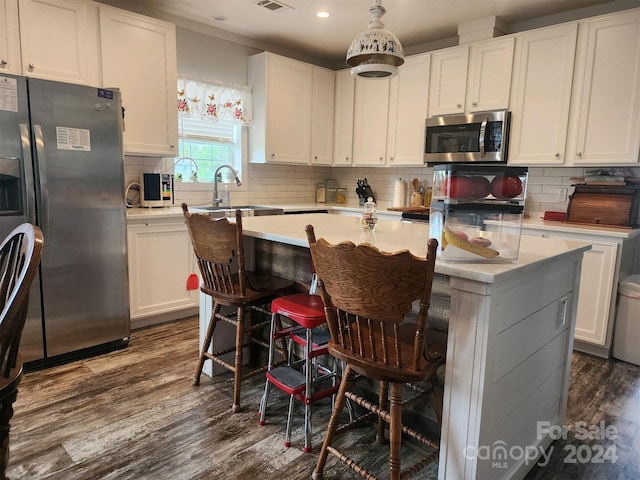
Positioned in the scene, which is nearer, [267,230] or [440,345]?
[440,345]

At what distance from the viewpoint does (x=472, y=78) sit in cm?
371


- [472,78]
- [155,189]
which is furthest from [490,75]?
[155,189]

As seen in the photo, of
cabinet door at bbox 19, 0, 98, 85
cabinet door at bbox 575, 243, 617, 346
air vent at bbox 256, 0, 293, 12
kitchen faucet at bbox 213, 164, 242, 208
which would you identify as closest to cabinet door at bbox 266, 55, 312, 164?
kitchen faucet at bbox 213, 164, 242, 208

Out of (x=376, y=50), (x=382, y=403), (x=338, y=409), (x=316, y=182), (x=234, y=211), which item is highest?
(x=376, y=50)

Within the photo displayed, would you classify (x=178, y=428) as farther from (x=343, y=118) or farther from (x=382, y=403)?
(x=343, y=118)

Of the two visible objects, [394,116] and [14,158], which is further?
[394,116]

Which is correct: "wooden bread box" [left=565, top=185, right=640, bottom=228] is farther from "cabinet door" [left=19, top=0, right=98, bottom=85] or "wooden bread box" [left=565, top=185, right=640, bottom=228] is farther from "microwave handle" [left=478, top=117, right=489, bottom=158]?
"cabinet door" [left=19, top=0, right=98, bottom=85]

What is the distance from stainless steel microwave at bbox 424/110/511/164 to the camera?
3.55 metres

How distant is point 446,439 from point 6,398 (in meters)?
1.42

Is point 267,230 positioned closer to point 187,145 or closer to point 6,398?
point 6,398

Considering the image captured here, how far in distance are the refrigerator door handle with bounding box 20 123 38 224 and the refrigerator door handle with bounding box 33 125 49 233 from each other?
0.04 meters

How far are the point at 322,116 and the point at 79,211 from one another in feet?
9.31

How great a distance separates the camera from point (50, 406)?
2207 millimetres

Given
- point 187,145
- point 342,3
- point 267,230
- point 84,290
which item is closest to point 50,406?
point 84,290
